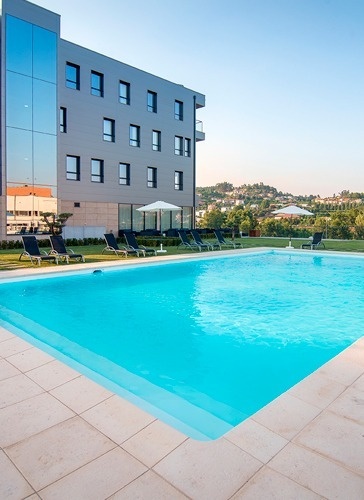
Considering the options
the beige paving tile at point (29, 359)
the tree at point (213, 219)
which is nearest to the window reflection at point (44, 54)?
the beige paving tile at point (29, 359)

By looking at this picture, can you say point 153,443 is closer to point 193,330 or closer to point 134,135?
point 193,330

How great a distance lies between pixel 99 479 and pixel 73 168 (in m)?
19.6

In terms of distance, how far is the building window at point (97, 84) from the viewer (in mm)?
20750

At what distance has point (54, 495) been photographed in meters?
1.83

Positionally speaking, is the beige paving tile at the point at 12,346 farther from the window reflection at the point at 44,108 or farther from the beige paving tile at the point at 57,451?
the window reflection at the point at 44,108

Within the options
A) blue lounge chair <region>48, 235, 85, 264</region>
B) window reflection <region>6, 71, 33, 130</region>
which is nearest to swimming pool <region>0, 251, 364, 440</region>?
blue lounge chair <region>48, 235, 85, 264</region>

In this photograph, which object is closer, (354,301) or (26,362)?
(26,362)

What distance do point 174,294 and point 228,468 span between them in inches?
248

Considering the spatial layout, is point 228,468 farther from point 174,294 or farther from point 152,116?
point 152,116

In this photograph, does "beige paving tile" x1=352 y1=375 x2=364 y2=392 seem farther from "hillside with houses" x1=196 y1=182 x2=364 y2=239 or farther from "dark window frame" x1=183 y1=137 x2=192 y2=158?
"dark window frame" x1=183 y1=137 x2=192 y2=158

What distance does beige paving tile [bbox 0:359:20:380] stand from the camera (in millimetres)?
3357

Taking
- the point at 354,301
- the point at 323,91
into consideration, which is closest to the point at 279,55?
the point at 323,91

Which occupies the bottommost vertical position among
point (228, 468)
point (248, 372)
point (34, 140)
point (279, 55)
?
point (248, 372)

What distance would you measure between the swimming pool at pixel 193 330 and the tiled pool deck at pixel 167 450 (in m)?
0.58
